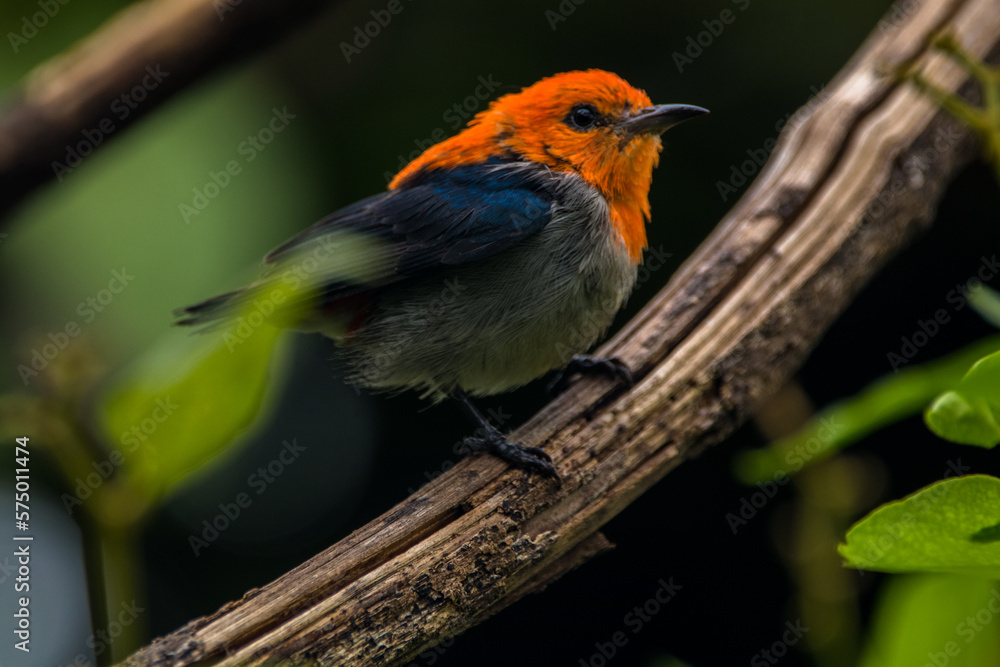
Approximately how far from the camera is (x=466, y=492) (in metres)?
2.60

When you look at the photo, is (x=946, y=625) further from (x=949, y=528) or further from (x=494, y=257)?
(x=494, y=257)

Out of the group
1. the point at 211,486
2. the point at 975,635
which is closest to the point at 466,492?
the point at 211,486

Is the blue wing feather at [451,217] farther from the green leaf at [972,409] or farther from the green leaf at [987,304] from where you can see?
the green leaf at [972,409]

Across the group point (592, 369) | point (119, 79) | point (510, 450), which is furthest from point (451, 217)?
point (119, 79)

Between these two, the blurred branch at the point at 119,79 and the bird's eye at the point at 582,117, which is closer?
the blurred branch at the point at 119,79

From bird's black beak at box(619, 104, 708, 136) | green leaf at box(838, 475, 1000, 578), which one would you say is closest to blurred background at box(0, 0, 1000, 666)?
bird's black beak at box(619, 104, 708, 136)

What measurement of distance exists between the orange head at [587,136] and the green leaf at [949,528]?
2681 mm

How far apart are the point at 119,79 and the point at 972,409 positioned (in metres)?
2.81

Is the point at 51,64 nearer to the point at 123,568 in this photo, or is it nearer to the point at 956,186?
the point at 123,568

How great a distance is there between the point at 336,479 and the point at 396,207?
5.65ft

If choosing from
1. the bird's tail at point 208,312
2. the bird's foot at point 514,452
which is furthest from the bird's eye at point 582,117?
the bird's tail at point 208,312

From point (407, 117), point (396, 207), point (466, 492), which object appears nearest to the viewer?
point (466, 492)

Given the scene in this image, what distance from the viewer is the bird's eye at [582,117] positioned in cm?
379

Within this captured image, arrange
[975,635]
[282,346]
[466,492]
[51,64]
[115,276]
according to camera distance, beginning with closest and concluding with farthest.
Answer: [975,635] → [282,346] → [466,492] → [115,276] → [51,64]
